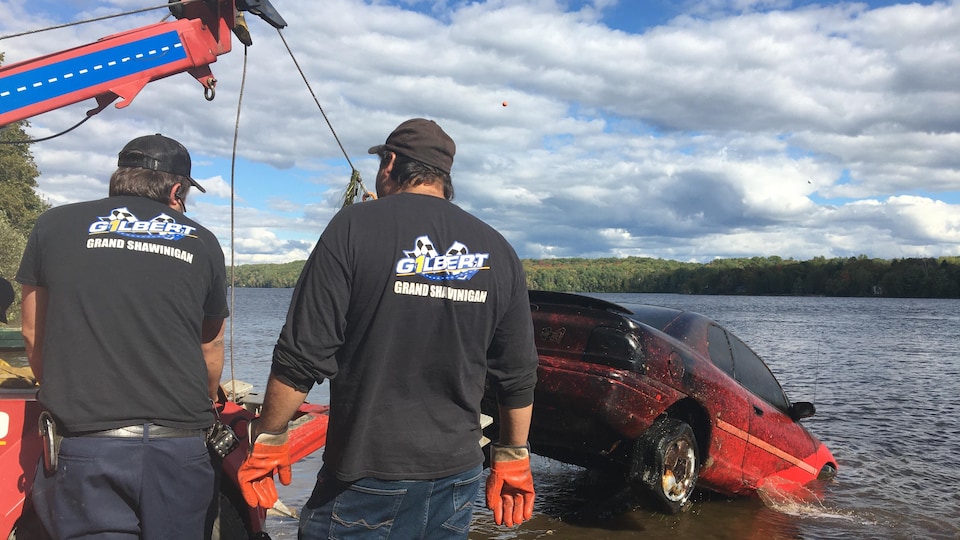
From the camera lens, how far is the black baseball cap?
2953 mm

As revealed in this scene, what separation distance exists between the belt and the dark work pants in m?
0.01

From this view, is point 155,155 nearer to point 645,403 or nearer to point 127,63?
point 127,63

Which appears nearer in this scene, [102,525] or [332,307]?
A: [332,307]

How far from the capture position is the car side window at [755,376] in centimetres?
646

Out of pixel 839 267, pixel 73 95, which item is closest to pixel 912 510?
pixel 73 95

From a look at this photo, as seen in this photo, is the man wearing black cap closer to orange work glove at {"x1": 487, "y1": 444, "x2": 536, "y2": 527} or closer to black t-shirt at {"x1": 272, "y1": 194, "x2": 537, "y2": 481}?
black t-shirt at {"x1": 272, "y1": 194, "x2": 537, "y2": 481}

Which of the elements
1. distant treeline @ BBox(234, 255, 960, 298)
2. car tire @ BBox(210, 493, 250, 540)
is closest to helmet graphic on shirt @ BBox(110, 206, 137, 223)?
car tire @ BBox(210, 493, 250, 540)

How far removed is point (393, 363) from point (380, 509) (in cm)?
45

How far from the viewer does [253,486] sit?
2418 millimetres

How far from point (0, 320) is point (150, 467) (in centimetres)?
180

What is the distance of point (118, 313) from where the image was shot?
262cm

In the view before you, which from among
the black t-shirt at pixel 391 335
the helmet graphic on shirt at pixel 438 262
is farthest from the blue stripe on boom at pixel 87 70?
the helmet graphic on shirt at pixel 438 262

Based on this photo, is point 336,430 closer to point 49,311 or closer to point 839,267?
point 49,311

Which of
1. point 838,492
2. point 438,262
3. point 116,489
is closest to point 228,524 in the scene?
point 116,489
